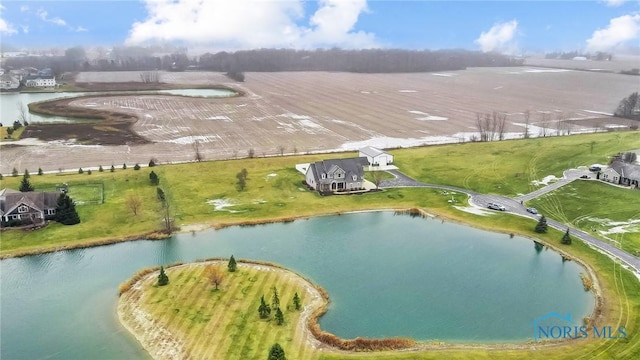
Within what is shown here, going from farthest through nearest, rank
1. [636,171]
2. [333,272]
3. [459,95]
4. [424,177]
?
1. [459,95]
2. [424,177]
3. [636,171]
4. [333,272]

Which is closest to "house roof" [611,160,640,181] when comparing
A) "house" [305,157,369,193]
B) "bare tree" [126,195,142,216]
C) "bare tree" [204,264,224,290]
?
"house" [305,157,369,193]

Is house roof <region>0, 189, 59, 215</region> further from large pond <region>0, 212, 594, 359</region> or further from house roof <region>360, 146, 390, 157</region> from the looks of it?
house roof <region>360, 146, 390, 157</region>

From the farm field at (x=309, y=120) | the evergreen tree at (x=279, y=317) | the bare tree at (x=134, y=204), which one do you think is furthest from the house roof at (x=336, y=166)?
the evergreen tree at (x=279, y=317)

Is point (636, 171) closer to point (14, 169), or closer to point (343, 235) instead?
point (343, 235)

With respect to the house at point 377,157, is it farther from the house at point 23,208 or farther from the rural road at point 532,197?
the house at point 23,208

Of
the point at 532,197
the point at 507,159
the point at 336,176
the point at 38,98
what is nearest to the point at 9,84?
the point at 38,98

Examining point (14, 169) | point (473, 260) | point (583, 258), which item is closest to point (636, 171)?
point (583, 258)
